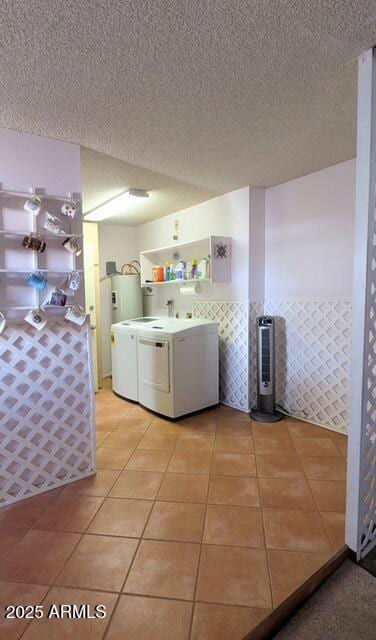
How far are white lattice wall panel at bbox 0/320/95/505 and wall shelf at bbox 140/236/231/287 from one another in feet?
5.38

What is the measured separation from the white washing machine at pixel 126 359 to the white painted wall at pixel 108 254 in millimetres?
949

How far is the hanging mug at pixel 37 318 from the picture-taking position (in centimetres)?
198

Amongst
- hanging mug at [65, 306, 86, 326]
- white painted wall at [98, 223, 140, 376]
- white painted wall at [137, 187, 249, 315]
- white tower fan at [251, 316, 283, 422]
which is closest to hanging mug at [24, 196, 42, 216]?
hanging mug at [65, 306, 86, 326]

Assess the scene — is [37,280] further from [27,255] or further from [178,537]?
[178,537]

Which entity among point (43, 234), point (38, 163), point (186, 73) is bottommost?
point (43, 234)

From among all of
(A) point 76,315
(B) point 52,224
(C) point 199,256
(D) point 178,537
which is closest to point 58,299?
(A) point 76,315

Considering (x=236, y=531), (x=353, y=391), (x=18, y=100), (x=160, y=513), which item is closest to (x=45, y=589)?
(x=160, y=513)

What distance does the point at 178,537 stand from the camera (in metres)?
1.70

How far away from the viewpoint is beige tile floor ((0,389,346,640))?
4.23 feet

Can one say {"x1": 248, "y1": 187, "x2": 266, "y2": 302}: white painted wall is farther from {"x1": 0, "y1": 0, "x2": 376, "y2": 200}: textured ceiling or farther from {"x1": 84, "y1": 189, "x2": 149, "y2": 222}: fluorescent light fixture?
{"x1": 84, "y1": 189, "x2": 149, "y2": 222}: fluorescent light fixture

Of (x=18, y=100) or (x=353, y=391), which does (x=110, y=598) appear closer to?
(x=353, y=391)

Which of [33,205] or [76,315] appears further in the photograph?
[76,315]

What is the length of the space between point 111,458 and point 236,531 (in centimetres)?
117

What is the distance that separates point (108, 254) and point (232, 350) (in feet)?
8.28
